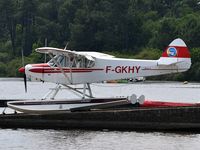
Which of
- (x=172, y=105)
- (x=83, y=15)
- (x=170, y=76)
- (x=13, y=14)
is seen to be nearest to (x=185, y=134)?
(x=172, y=105)

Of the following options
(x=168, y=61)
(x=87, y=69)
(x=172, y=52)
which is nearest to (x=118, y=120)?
(x=87, y=69)

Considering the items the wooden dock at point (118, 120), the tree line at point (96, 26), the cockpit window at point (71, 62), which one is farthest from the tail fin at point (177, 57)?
the tree line at point (96, 26)

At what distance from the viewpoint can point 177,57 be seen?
31.4m

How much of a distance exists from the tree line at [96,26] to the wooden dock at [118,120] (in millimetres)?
51722

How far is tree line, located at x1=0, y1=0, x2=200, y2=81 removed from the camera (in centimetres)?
9012

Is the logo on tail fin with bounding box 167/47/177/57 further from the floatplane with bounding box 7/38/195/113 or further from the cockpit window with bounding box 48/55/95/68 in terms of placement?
the cockpit window with bounding box 48/55/95/68

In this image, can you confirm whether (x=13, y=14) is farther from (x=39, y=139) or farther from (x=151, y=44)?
(x=39, y=139)

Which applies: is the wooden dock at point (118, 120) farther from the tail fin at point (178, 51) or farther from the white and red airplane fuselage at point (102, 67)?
the tail fin at point (178, 51)

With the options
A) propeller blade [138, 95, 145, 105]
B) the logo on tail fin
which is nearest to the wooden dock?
propeller blade [138, 95, 145, 105]

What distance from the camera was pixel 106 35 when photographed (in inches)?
3748

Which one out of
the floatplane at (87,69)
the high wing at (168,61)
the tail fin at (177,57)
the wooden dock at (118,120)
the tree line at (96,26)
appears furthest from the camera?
the tree line at (96,26)

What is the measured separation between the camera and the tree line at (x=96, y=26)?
9012 cm

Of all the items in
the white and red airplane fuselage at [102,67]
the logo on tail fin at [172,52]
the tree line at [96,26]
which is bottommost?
the tree line at [96,26]

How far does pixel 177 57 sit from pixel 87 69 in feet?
10.9
